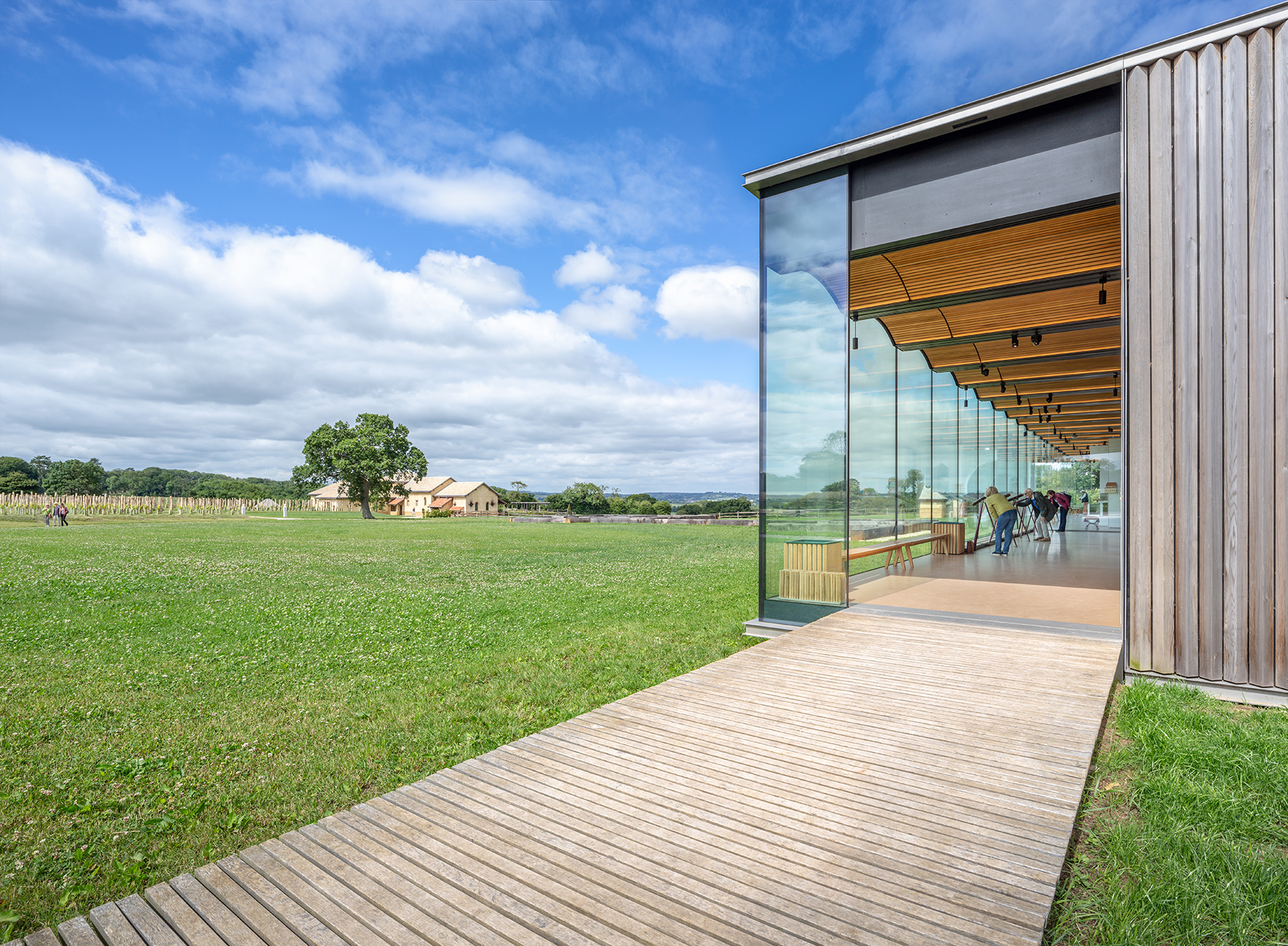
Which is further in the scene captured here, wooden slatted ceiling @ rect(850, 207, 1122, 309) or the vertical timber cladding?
wooden slatted ceiling @ rect(850, 207, 1122, 309)

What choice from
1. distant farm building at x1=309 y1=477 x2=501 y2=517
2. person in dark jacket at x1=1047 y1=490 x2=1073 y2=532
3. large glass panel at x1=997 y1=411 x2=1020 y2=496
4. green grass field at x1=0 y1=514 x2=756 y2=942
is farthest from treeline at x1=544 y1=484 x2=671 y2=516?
green grass field at x1=0 y1=514 x2=756 y2=942

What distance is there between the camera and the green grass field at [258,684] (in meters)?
3.15

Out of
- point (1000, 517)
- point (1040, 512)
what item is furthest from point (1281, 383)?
point (1040, 512)

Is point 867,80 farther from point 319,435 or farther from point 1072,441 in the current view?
point 319,435

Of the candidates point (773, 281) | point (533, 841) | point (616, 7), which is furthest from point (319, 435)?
point (533, 841)

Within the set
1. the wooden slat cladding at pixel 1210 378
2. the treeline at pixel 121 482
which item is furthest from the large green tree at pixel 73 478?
the wooden slat cladding at pixel 1210 378

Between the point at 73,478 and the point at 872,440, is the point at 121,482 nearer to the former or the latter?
the point at 73,478

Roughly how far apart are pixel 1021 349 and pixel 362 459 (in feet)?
164

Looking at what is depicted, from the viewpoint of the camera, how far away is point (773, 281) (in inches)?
277

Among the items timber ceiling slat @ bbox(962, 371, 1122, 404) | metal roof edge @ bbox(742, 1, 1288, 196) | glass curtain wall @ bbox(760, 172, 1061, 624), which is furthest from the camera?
timber ceiling slat @ bbox(962, 371, 1122, 404)

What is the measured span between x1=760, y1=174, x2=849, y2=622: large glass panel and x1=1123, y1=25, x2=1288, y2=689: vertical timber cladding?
256 cm

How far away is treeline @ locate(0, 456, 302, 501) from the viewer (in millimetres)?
72250

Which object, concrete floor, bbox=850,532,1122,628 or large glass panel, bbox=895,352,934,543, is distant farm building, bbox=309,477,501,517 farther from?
concrete floor, bbox=850,532,1122,628

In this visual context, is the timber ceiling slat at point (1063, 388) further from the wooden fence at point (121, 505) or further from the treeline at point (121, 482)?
the treeline at point (121, 482)
